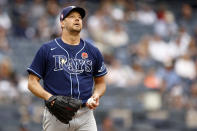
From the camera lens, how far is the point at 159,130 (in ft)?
37.1

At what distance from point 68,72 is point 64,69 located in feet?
0.16

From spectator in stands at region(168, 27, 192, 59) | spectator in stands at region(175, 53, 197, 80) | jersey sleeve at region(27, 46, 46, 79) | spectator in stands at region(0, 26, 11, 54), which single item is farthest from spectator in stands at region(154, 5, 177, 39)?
jersey sleeve at region(27, 46, 46, 79)

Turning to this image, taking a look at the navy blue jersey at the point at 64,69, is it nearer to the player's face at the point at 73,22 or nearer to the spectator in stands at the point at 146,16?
the player's face at the point at 73,22

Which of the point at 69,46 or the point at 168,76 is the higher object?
the point at 69,46

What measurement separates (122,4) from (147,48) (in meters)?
3.03

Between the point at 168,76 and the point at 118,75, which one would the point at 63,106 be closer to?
the point at 118,75

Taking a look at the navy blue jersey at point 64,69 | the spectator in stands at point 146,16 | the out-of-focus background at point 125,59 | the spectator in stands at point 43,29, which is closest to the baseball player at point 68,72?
the navy blue jersey at point 64,69

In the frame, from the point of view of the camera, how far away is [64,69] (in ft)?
16.8

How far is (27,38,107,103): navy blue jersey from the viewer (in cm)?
511

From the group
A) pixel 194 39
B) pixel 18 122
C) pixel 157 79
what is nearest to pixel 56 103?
pixel 18 122

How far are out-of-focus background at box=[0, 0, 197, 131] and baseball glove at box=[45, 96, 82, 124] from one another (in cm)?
468

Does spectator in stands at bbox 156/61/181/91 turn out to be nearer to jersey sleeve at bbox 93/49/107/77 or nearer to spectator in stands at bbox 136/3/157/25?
spectator in stands at bbox 136/3/157/25

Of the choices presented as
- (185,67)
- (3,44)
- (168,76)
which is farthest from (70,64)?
(185,67)

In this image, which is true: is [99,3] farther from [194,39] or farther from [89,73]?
[89,73]
